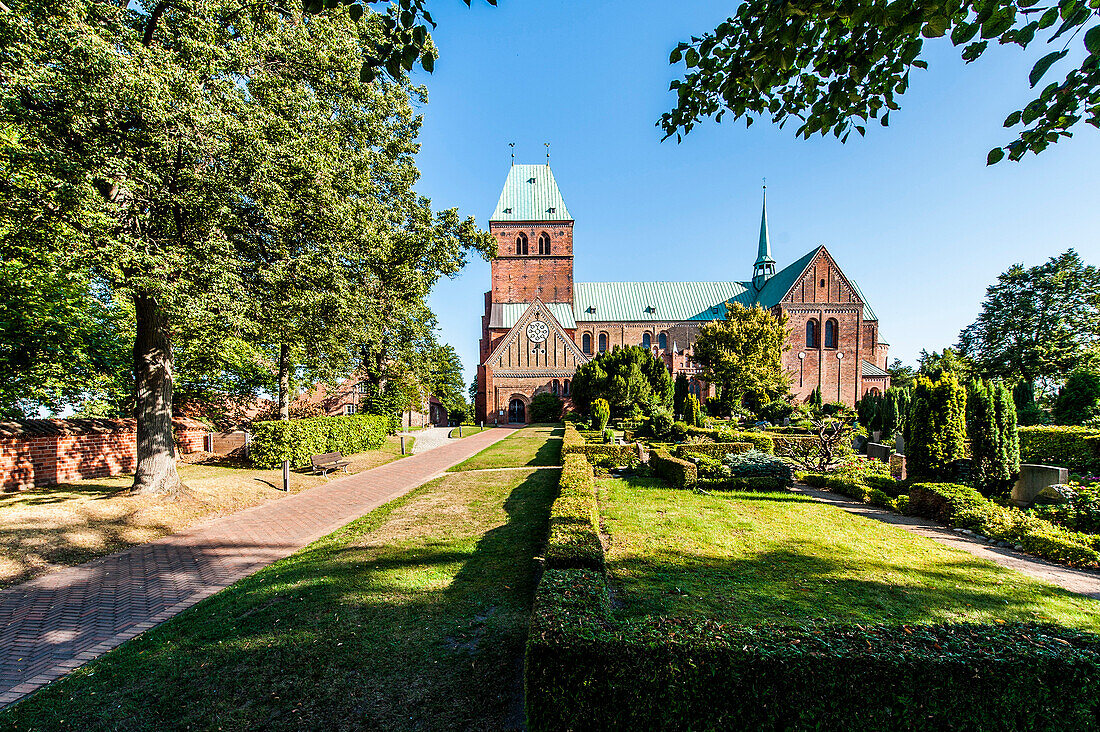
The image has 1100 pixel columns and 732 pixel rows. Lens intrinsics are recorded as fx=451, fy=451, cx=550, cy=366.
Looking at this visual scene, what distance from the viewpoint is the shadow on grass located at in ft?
15.9

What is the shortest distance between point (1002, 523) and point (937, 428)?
3.89 meters

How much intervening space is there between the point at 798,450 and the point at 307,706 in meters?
17.8

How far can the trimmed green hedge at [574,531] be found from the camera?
4645mm

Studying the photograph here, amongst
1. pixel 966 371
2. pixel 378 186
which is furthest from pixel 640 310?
pixel 378 186

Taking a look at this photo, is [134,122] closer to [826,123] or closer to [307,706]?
[307,706]

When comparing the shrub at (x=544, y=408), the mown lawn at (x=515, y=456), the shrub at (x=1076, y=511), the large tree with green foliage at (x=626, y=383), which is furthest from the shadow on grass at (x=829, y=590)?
the shrub at (x=544, y=408)

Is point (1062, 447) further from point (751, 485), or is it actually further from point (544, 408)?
point (544, 408)

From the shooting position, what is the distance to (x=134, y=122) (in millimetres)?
7883

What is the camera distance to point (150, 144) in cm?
773

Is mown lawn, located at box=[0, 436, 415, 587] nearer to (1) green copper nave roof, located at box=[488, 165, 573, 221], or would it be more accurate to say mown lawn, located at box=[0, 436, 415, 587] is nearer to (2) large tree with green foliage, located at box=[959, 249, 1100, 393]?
(1) green copper nave roof, located at box=[488, 165, 573, 221]

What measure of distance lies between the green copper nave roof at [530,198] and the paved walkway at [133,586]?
4304 centimetres

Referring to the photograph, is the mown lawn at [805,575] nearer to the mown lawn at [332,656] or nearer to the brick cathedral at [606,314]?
the mown lawn at [332,656]

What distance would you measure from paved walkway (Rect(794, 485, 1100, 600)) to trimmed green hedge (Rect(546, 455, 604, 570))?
20.2 feet

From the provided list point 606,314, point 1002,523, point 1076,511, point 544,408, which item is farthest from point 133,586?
point 606,314
